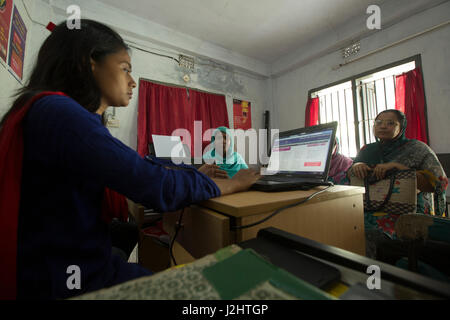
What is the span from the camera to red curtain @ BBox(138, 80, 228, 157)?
267 cm

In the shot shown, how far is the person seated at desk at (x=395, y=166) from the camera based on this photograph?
4.08 feet

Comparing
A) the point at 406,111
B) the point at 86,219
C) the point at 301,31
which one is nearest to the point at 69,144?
the point at 86,219

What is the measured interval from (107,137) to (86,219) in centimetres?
21

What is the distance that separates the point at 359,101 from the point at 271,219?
3186mm

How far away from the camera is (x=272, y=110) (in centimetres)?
404

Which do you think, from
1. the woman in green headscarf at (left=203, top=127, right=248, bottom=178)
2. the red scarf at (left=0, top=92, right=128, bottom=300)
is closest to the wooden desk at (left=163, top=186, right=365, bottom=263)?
the red scarf at (left=0, top=92, right=128, bottom=300)

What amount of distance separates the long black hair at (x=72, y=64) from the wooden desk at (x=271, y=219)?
476 millimetres

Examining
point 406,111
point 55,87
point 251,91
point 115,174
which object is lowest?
point 115,174

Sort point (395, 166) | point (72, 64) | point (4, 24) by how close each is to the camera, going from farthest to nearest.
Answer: point (395, 166) < point (4, 24) < point (72, 64)

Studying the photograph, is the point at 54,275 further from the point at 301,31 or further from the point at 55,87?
the point at 301,31

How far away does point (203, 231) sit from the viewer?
60cm

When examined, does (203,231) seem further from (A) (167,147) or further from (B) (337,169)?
(A) (167,147)

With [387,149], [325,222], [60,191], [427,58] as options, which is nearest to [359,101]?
[427,58]

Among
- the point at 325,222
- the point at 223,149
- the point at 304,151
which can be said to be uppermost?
the point at 223,149
